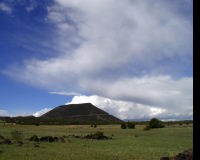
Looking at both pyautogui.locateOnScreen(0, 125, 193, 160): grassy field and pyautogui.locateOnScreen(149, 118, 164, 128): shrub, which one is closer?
pyautogui.locateOnScreen(0, 125, 193, 160): grassy field

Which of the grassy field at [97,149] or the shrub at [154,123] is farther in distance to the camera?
the shrub at [154,123]

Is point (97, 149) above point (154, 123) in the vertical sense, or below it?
below

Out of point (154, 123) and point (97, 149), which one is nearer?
point (97, 149)
